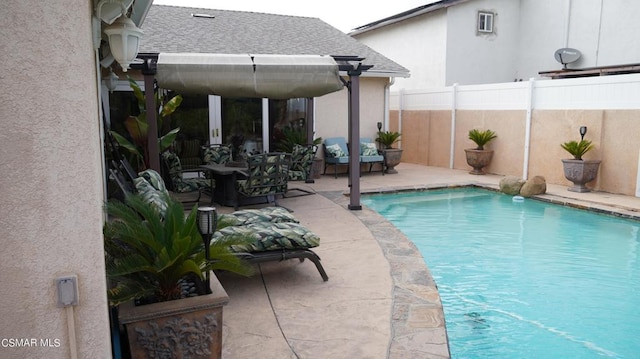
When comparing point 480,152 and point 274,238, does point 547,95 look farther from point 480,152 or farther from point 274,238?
point 274,238

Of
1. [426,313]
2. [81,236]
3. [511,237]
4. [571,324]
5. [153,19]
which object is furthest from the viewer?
[153,19]

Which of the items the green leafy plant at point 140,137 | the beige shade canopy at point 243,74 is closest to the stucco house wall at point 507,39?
the beige shade canopy at point 243,74

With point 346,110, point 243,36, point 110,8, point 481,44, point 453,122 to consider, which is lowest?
point 453,122

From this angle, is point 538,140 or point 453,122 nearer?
point 538,140

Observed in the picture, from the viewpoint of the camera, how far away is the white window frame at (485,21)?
18156 millimetres

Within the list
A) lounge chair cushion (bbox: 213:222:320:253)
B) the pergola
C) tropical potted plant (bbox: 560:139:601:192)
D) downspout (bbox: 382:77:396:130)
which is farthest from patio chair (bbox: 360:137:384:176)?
lounge chair cushion (bbox: 213:222:320:253)

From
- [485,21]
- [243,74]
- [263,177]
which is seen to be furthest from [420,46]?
[243,74]

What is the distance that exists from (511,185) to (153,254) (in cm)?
972

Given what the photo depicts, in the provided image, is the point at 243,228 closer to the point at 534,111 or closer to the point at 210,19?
the point at 534,111

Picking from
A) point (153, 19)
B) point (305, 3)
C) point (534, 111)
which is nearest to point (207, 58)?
point (153, 19)

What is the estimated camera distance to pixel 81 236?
243 cm

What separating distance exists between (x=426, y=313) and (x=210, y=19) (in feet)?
40.9

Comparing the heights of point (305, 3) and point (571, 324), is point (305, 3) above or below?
above

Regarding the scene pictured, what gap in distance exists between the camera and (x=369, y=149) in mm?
13312
